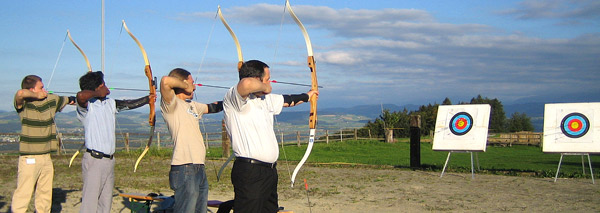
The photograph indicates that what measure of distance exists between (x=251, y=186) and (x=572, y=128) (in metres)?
7.81

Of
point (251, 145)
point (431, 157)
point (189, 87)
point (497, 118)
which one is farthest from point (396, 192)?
point (497, 118)

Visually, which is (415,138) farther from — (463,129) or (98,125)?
(98,125)

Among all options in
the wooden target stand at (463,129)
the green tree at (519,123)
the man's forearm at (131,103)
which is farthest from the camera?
the green tree at (519,123)

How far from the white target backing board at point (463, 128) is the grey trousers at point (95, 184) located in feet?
23.8

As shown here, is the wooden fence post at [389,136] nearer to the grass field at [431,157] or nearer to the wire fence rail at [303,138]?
the wire fence rail at [303,138]

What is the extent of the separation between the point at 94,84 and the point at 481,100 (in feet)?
143

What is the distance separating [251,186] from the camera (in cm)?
395

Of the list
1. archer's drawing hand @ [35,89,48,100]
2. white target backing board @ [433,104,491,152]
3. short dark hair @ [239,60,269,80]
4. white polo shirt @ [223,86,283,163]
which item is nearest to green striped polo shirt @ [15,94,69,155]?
archer's drawing hand @ [35,89,48,100]

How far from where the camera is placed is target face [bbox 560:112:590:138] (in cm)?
961

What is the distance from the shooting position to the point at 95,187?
493cm

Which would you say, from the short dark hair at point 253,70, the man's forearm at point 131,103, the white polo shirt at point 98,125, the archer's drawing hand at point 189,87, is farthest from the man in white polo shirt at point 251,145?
the man's forearm at point 131,103

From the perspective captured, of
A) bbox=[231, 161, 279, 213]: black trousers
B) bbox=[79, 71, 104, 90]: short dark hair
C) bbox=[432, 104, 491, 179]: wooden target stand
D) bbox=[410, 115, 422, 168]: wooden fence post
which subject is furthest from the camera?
bbox=[410, 115, 422, 168]: wooden fence post

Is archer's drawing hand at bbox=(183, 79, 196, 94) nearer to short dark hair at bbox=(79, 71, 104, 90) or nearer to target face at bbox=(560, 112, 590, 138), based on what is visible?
short dark hair at bbox=(79, 71, 104, 90)

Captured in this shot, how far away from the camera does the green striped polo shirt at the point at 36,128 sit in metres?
5.62
